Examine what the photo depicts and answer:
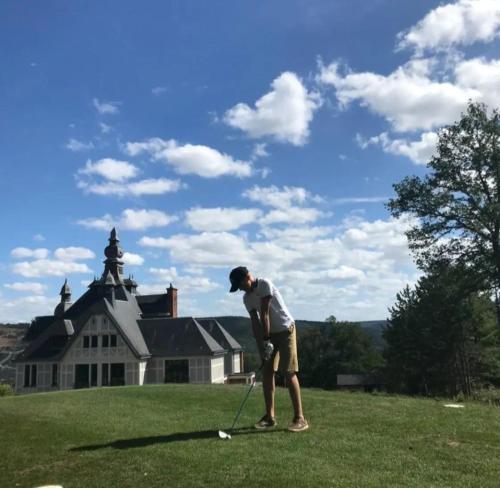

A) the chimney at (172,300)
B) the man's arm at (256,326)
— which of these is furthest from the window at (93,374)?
the man's arm at (256,326)

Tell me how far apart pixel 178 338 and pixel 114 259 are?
57.8ft

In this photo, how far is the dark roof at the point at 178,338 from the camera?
50.1 meters

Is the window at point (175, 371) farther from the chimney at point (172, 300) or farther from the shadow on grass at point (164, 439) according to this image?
the shadow on grass at point (164, 439)

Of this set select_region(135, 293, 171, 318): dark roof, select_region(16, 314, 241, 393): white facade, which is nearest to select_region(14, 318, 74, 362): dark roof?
select_region(16, 314, 241, 393): white facade

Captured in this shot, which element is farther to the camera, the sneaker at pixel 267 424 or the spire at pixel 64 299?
the spire at pixel 64 299

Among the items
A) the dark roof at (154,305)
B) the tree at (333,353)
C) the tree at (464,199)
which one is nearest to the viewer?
the tree at (464,199)

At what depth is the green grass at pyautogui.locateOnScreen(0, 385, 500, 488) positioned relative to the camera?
17.5 feet

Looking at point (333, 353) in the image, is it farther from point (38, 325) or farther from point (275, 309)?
point (275, 309)

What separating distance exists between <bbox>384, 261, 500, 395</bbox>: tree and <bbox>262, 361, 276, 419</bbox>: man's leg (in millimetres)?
36688

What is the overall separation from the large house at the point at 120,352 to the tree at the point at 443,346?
1765cm

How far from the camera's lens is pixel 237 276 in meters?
7.48

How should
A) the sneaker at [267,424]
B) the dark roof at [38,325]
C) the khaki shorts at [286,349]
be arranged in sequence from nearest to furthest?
the khaki shorts at [286,349] → the sneaker at [267,424] → the dark roof at [38,325]

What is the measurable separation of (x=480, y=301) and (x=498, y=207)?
1419cm

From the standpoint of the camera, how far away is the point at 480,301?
42656mm
